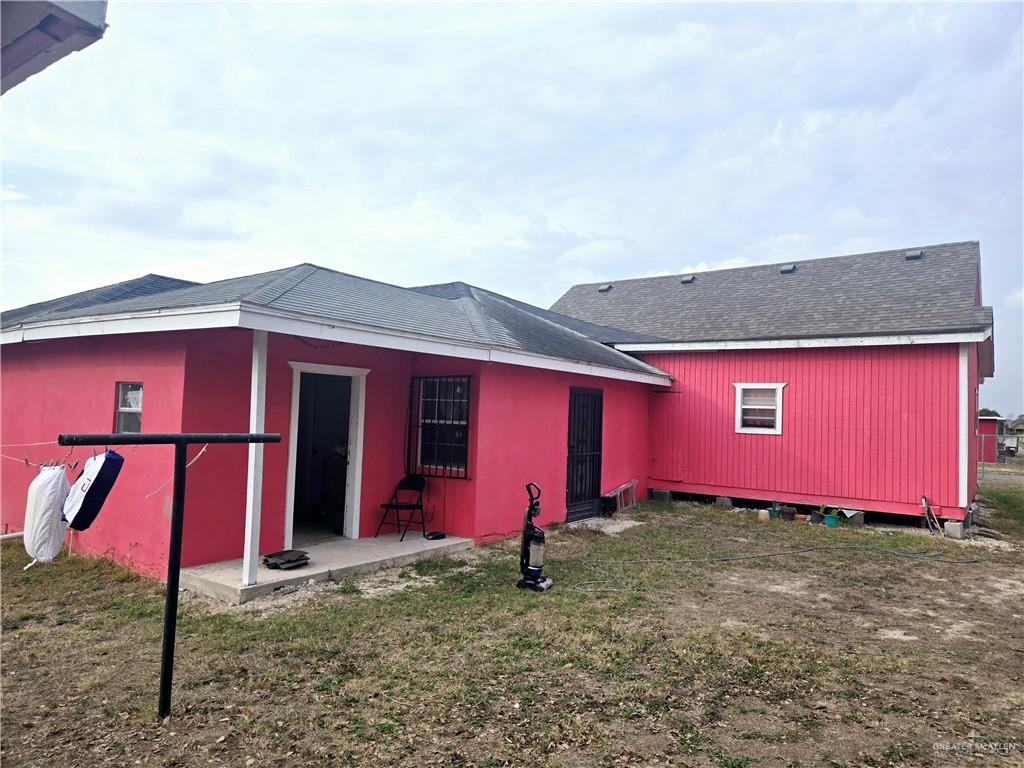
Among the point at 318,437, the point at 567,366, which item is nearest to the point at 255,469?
the point at 318,437

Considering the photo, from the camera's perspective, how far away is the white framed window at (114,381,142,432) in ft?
19.7

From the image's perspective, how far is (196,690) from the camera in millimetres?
3312

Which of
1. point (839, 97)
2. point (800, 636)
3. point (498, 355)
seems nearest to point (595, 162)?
point (839, 97)


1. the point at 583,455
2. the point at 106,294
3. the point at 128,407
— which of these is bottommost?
the point at 583,455

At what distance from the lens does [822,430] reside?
32.6 ft

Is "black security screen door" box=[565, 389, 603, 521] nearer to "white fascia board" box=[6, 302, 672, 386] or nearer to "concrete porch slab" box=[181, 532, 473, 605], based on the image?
"white fascia board" box=[6, 302, 672, 386]

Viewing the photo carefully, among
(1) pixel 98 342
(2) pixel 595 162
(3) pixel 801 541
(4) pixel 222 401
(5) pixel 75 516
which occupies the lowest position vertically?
(3) pixel 801 541

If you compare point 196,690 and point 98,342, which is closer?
point 196,690

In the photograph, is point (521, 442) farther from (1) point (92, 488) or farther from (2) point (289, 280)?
(1) point (92, 488)

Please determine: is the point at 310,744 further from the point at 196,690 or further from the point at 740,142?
the point at 740,142

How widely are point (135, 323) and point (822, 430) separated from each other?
10094 millimetres

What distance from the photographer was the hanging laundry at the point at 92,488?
5.03 metres

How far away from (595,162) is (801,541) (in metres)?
11.3

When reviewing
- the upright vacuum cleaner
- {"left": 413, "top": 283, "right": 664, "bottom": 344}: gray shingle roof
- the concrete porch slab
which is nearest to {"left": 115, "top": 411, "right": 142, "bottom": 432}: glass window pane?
the concrete porch slab
